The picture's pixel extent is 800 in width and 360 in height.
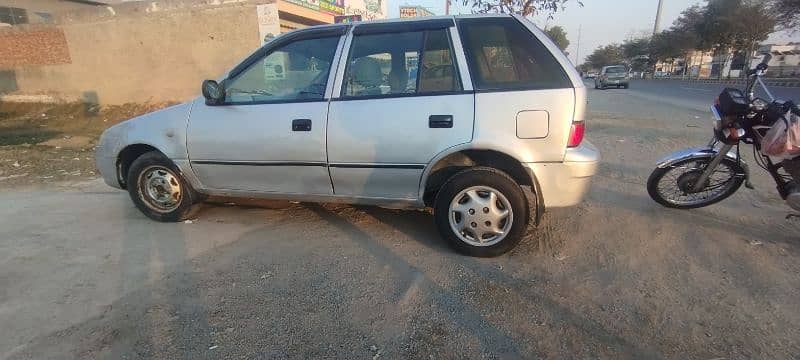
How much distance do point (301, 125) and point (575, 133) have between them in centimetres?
200

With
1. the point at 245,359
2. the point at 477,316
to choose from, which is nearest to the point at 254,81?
the point at 245,359

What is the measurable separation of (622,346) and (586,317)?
0.27 metres

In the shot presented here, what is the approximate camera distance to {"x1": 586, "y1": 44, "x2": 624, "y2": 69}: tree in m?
73.9

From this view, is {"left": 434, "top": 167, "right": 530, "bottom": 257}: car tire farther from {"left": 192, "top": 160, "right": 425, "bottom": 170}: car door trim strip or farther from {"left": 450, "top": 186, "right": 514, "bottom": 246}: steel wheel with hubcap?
{"left": 192, "top": 160, "right": 425, "bottom": 170}: car door trim strip

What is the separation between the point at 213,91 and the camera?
3.40 m

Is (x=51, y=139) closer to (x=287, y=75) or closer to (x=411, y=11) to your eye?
(x=287, y=75)

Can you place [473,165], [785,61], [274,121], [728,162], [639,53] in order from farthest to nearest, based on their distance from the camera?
[639,53]
[785,61]
[728,162]
[274,121]
[473,165]

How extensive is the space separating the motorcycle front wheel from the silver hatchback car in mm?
1374

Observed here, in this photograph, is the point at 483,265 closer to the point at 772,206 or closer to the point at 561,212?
the point at 561,212

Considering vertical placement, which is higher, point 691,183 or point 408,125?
point 408,125

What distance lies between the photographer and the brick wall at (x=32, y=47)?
1389 cm

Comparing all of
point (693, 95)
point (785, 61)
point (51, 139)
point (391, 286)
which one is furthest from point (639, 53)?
point (391, 286)

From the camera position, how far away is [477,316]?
2439 mm

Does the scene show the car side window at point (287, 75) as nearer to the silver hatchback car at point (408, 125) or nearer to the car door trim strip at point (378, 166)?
the silver hatchback car at point (408, 125)
